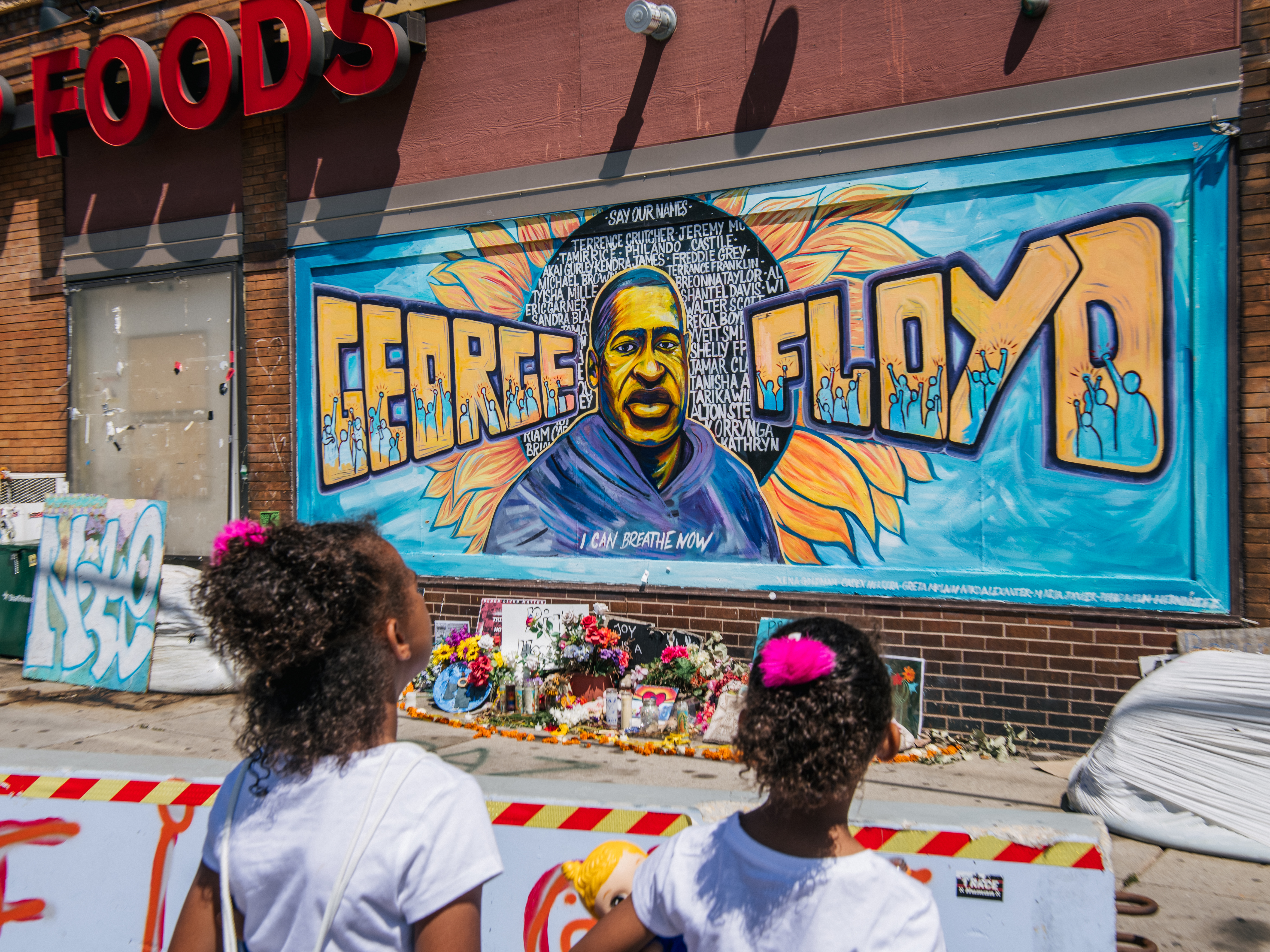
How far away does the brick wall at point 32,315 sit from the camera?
11344 millimetres

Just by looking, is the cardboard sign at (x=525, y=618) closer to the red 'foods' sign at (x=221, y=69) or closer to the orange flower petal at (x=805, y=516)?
the orange flower petal at (x=805, y=516)

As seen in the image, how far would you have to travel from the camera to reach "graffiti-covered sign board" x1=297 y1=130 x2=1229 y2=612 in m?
6.50

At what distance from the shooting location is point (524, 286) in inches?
348

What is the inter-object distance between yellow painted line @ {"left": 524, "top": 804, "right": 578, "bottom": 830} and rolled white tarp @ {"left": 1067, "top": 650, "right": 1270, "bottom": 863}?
145 inches

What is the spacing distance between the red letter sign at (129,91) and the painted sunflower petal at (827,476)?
24.9 ft

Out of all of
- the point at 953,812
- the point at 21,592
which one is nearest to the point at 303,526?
the point at 953,812

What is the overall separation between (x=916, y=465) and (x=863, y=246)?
5.64 feet

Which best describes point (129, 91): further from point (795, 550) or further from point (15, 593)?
point (795, 550)

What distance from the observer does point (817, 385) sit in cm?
761

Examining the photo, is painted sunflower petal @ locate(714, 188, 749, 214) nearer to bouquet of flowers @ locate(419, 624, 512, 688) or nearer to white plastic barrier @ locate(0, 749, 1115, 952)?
bouquet of flowers @ locate(419, 624, 512, 688)

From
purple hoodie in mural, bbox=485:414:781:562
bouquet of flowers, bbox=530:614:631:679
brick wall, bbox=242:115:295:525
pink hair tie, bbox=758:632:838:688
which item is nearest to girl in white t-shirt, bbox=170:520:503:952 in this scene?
pink hair tie, bbox=758:632:838:688

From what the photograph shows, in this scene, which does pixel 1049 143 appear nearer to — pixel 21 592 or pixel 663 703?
pixel 663 703

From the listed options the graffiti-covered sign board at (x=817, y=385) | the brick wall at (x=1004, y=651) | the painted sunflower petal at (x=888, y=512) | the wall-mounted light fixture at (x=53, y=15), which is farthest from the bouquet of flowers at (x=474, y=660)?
the wall-mounted light fixture at (x=53, y=15)

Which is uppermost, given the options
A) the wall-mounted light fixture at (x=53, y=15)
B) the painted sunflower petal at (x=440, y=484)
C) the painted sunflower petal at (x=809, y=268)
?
the wall-mounted light fixture at (x=53, y=15)
